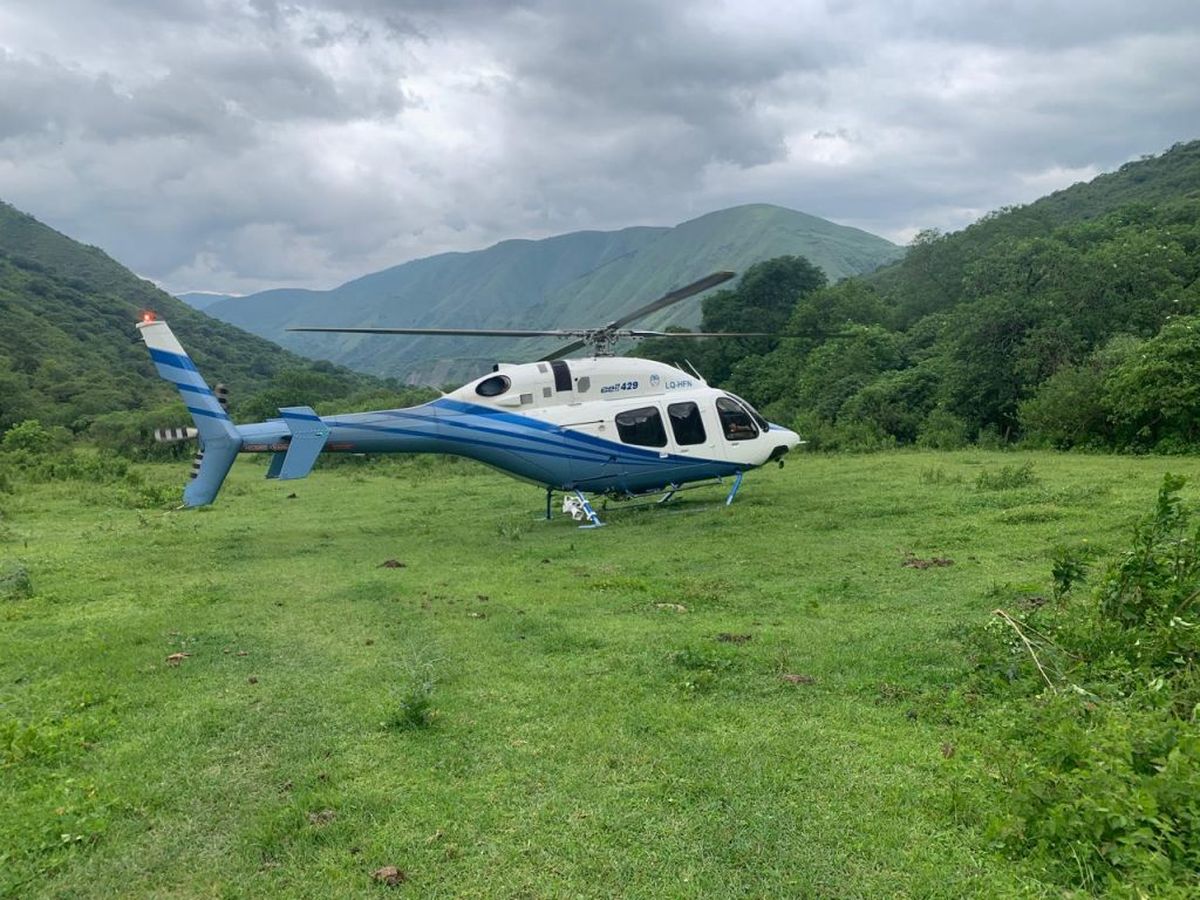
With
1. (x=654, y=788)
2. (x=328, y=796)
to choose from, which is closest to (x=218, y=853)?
(x=328, y=796)

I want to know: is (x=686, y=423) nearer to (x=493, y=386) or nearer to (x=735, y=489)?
(x=735, y=489)

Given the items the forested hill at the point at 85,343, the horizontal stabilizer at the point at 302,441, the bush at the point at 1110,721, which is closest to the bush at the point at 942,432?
the horizontal stabilizer at the point at 302,441

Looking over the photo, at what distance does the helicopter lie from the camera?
13766 millimetres

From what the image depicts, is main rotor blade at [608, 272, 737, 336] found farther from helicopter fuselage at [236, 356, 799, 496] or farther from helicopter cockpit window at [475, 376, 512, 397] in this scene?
helicopter cockpit window at [475, 376, 512, 397]

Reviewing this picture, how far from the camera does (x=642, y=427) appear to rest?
1511cm

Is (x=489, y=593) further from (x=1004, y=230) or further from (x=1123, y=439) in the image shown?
(x=1004, y=230)

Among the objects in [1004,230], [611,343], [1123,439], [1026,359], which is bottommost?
[1123,439]

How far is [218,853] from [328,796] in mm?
633

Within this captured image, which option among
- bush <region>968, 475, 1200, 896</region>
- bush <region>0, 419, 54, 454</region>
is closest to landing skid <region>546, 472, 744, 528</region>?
bush <region>968, 475, 1200, 896</region>

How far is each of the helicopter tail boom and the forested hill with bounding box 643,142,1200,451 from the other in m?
12.9

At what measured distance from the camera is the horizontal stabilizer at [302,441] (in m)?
13.6

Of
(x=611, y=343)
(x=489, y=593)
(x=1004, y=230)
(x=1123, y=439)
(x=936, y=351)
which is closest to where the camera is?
(x=489, y=593)

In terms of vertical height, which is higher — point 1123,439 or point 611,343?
point 611,343

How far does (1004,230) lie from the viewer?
49.5 metres
